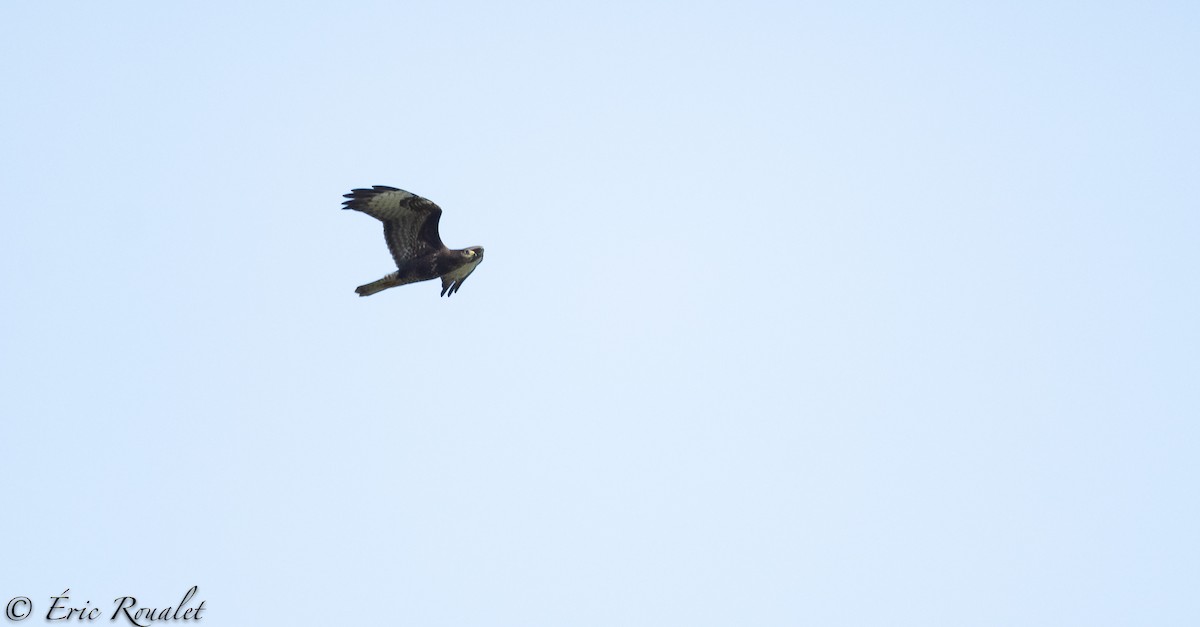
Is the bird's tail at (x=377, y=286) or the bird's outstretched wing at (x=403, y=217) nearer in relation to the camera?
the bird's outstretched wing at (x=403, y=217)

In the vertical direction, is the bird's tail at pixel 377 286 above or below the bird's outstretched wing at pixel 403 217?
below

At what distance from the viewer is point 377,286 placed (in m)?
21.8

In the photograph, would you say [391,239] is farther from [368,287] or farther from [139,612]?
[139,612]

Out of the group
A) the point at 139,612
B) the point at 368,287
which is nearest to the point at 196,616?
the point at 139,612

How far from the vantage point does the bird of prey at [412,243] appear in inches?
847

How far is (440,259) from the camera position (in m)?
22.0

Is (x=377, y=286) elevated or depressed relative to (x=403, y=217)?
depressed

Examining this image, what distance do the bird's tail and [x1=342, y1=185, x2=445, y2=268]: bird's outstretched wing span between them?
24 cm

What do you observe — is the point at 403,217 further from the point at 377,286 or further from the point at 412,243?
the point at 377,286

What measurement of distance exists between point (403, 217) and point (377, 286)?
1.08 metres

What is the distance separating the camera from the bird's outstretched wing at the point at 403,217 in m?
21.3

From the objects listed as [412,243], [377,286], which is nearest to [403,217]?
[412,243]

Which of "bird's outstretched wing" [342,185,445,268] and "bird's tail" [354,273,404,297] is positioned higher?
"bird's outstretched wing" [342,185,445,268]

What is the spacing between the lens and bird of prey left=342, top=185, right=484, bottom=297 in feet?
70.6
